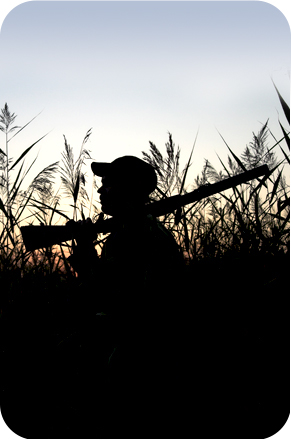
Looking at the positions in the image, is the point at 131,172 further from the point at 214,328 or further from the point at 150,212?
the point at 214,328

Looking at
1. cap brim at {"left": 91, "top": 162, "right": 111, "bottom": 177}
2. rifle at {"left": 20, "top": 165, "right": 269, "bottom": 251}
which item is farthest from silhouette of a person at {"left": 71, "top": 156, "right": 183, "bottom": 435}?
cap brim at {"left": 91, "top": 162, "right": 111, "bottom": 177}

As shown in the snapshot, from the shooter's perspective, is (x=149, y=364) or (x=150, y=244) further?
(x=150, y=244)

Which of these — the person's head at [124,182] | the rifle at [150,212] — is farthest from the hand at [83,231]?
the person's head at [124,182]

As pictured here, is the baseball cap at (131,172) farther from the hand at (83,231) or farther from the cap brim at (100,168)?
the hand at (83,231)

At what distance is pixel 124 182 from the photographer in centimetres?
227

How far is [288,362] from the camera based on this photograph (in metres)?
1.69

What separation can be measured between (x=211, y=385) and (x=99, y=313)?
0.70 m

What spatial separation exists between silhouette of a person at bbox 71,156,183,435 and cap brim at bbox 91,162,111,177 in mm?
554

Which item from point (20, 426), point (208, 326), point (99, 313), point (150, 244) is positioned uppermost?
point (150, 244)

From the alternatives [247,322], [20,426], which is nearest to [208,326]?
[247,322]

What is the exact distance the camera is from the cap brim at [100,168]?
7.77 ft

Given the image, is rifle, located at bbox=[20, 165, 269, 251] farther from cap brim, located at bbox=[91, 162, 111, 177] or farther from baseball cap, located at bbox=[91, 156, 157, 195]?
cap brim, located at bbox=[91, 162, 111, 177]

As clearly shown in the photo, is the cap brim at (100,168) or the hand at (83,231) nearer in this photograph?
the hand at (83,231)

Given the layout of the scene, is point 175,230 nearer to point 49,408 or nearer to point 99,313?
point 99,313
